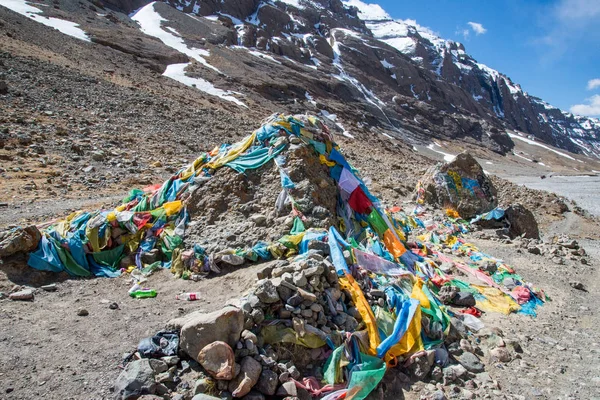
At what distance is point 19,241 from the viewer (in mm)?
5590

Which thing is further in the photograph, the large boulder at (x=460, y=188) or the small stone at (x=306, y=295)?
the large boulder at (x=460, y=188)

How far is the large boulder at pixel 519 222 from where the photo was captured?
44.4 ft

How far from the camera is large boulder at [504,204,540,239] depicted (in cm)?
1352

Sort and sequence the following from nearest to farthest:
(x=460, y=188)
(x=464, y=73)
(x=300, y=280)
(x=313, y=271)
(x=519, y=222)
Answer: (x=300, y=280) < (x=313, y=271) < (x=519, y=222) < (x=460, y=188) < (x=464, y=73)

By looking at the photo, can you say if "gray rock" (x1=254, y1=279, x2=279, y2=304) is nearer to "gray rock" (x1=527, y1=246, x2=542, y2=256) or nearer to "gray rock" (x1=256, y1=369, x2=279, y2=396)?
"gray rock" (x1=256, y1=369, x2=279, y2=396)

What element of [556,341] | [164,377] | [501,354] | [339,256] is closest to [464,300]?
[556,341]

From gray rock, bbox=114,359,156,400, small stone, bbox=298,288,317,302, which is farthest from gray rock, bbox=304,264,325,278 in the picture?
gray rock, bbox=114,359,156,400

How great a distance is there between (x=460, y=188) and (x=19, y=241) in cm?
1522

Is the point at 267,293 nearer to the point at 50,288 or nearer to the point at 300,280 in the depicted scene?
the point at 300,280

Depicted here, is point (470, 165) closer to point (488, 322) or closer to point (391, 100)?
point (488, 322)

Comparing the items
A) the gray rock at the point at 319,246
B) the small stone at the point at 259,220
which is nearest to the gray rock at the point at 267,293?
the gray rock at the point at 319,246

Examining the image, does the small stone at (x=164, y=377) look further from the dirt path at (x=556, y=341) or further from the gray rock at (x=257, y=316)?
the dirt path at (x=556, y=341)

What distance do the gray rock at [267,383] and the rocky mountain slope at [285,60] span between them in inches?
1369

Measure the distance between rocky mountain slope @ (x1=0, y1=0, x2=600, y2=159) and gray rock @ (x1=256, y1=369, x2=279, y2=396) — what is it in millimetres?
34779
